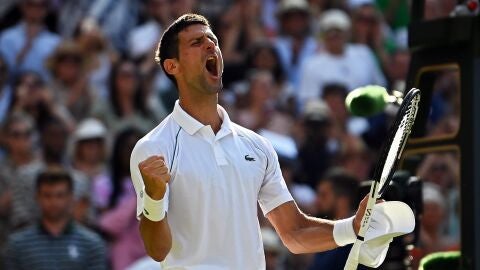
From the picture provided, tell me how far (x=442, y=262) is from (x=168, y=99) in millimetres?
6071

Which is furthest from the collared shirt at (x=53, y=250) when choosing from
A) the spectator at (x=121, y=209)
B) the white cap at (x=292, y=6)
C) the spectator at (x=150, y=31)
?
the white cap at (x=292, y=6)

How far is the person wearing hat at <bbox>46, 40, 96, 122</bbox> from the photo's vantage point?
11.8m

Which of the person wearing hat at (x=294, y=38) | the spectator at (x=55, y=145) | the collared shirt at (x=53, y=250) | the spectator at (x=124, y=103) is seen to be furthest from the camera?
the person wearing hat at (x=294, y=38)

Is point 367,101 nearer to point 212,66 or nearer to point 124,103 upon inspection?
point 212,66

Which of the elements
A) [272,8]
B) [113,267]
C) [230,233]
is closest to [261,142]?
[230,233]

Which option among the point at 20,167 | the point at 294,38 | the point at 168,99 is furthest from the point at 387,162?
the point at 294,38

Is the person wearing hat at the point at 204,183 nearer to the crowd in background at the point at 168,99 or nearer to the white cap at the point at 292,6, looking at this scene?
the crowd in background at the point at 168,99

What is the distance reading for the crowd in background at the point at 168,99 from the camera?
1033 centimetres

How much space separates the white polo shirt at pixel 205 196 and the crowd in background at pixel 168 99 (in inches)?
147

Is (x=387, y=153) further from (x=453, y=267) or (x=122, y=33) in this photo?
(x=122, y=33)

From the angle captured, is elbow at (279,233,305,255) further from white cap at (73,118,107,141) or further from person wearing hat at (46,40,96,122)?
person wearing hat at (46,40,96,122)

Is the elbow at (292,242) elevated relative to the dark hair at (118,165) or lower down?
elevated

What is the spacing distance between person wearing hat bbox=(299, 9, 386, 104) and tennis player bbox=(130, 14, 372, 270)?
677cm

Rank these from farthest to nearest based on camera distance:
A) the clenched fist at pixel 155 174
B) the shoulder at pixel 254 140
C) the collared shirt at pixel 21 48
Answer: the collared shirt at pixel 21 48 → the shoulder at pixel 254 140 → the clenched fist at pixel 155 174
